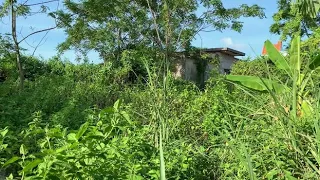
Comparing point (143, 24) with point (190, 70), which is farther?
point (190, 70)

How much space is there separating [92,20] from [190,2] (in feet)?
11.1

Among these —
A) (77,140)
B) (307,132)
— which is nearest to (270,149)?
(307,132)

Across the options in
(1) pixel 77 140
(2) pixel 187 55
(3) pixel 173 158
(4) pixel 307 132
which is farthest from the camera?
(2) pixel 187 55

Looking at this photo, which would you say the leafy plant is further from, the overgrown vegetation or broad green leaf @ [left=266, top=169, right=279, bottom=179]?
broad green leaf @ [left=266, top=169, right=279, bottom=179]

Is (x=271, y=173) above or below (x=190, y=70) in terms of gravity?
below

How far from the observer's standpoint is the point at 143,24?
50.4 ft

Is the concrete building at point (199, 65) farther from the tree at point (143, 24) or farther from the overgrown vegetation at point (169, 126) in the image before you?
the overgrown vegetation at point (169, 126)

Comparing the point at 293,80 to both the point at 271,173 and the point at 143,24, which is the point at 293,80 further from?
the point at 143,24

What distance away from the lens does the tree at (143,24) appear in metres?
14.4

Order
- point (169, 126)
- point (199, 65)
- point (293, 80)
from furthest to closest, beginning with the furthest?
point (199, 65)
point (169, 126)
point (293, 80)

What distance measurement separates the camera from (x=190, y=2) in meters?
14.5

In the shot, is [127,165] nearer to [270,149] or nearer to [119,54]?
[270,149]

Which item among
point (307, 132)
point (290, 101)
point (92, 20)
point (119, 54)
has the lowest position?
point (307, 132)

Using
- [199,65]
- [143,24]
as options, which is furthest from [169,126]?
[199,65]
